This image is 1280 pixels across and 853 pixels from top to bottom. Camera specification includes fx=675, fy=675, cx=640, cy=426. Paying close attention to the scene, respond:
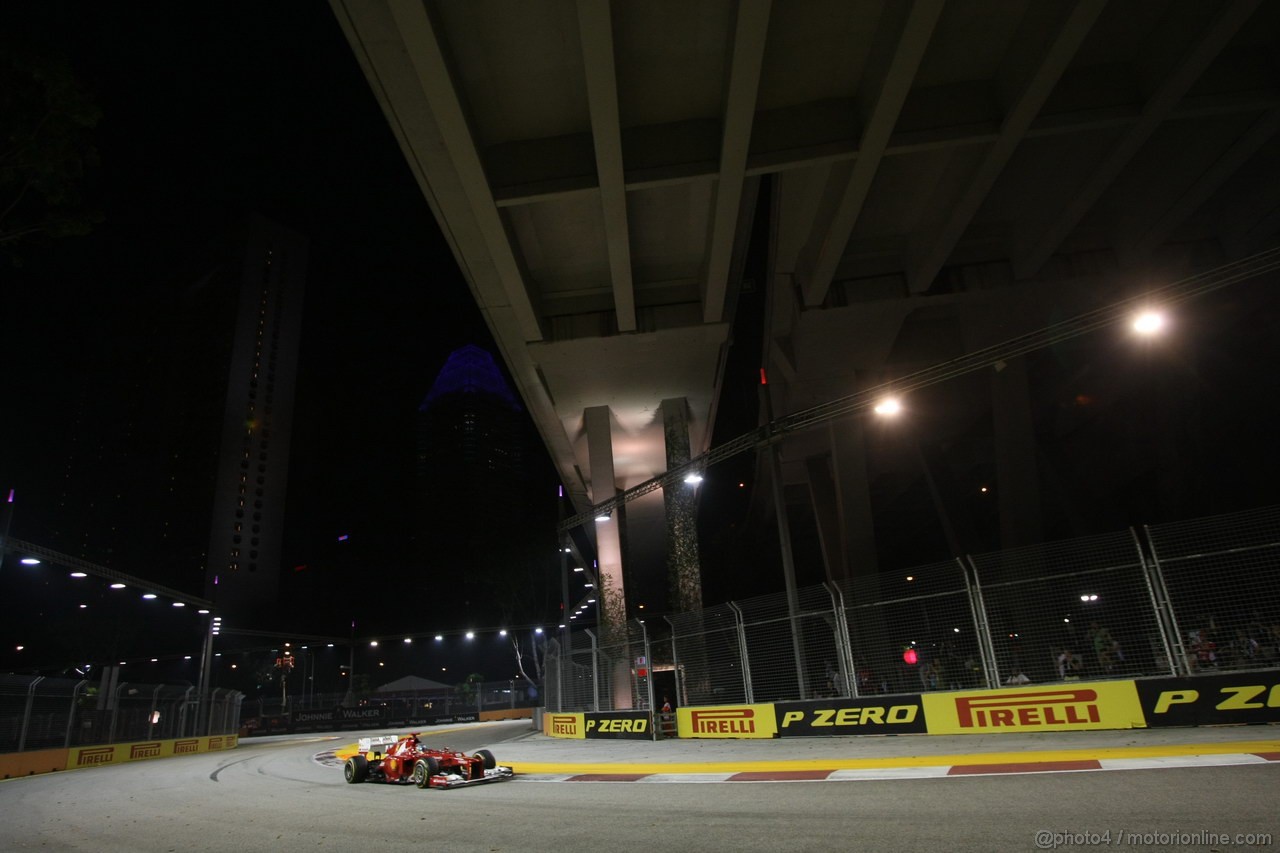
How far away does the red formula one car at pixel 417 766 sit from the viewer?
9.57m

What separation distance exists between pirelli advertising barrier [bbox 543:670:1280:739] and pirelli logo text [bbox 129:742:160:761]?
20.5 meters

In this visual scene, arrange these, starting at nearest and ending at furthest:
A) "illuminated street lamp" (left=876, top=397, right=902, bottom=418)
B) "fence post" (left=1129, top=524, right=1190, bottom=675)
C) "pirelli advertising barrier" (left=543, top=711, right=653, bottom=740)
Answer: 1. "fence post" (left=1129, top=524, right=1190, bottom=675)
2. "pirelli advertising barrier" (left=543, top=711, right=653, bottom=740)
3. "illuminated street lamp" (left=876, top=397, right=902, bottom=418)

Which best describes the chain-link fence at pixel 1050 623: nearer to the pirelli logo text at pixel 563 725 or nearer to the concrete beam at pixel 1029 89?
the pirelli logo text at pixel 563 725

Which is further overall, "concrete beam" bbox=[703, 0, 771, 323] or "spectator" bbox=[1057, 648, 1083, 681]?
"spectator" bbox=[1057, 648, 1083, 681]

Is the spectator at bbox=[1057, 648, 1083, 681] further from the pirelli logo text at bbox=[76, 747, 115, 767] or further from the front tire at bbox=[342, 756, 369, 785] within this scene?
the pirelli logo text at bbox=[76, 747, 115, 767]

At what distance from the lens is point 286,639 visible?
50.9 metres

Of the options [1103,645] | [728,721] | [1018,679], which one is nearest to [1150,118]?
[1103,645]

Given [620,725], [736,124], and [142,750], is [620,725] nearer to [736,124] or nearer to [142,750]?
[736,124]

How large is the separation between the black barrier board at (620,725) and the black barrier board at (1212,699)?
32.8 ft

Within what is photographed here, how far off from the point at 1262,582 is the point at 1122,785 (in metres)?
7.81

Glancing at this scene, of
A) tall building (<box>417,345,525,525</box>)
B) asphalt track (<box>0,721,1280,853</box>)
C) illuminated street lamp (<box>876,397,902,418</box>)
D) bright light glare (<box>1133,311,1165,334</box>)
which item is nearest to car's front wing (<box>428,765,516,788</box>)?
asphalt track (<box>0,721,1280,853</box>)

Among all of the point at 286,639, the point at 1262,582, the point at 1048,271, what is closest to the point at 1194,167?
the point at 1048,271

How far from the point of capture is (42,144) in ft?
36.4

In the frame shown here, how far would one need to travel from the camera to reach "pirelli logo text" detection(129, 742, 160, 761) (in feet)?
76.0
